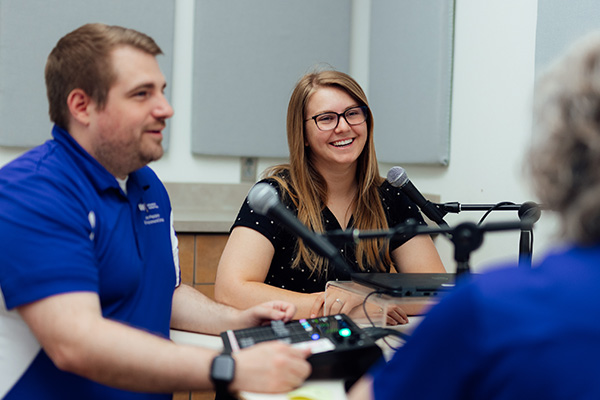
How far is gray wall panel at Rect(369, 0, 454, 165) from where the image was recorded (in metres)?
2.37

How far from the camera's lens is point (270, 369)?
84 cm

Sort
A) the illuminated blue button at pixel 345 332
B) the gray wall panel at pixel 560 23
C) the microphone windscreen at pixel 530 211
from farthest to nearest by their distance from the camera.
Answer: the gray wall panel at pixel 560 23, the microphone windscreen at pixel 530 211, the illuminated blue button at pixel 345 332

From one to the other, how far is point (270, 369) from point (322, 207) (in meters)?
0.91

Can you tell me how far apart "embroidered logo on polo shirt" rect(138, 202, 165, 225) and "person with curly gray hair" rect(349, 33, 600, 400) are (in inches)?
28.7

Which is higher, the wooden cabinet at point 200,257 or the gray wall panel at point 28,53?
the gray wall panel at point 28,53

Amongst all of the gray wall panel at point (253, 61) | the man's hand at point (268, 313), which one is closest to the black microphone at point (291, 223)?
the man's hand at point (268, 313)

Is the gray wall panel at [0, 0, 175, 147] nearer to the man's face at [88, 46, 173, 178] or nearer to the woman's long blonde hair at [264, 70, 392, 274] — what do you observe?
the woman's long blonde hair at [264, 70, 392, 274]

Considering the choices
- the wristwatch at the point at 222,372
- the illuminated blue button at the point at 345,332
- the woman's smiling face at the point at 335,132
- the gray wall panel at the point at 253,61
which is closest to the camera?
the wristwatch at the point at 222,372

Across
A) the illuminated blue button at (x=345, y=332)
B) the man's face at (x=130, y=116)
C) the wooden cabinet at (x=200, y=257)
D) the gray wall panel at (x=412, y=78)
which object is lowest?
the wooden cabinet at (x=200, y=257)

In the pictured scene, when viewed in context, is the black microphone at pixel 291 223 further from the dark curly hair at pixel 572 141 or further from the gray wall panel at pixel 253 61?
the gray wall panel at pixel 253 61

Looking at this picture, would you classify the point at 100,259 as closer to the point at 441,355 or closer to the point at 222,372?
the point at 222,372

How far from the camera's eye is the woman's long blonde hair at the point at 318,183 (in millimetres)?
1651

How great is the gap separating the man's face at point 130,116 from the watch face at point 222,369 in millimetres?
461

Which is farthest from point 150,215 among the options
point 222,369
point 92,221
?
point 222,369
